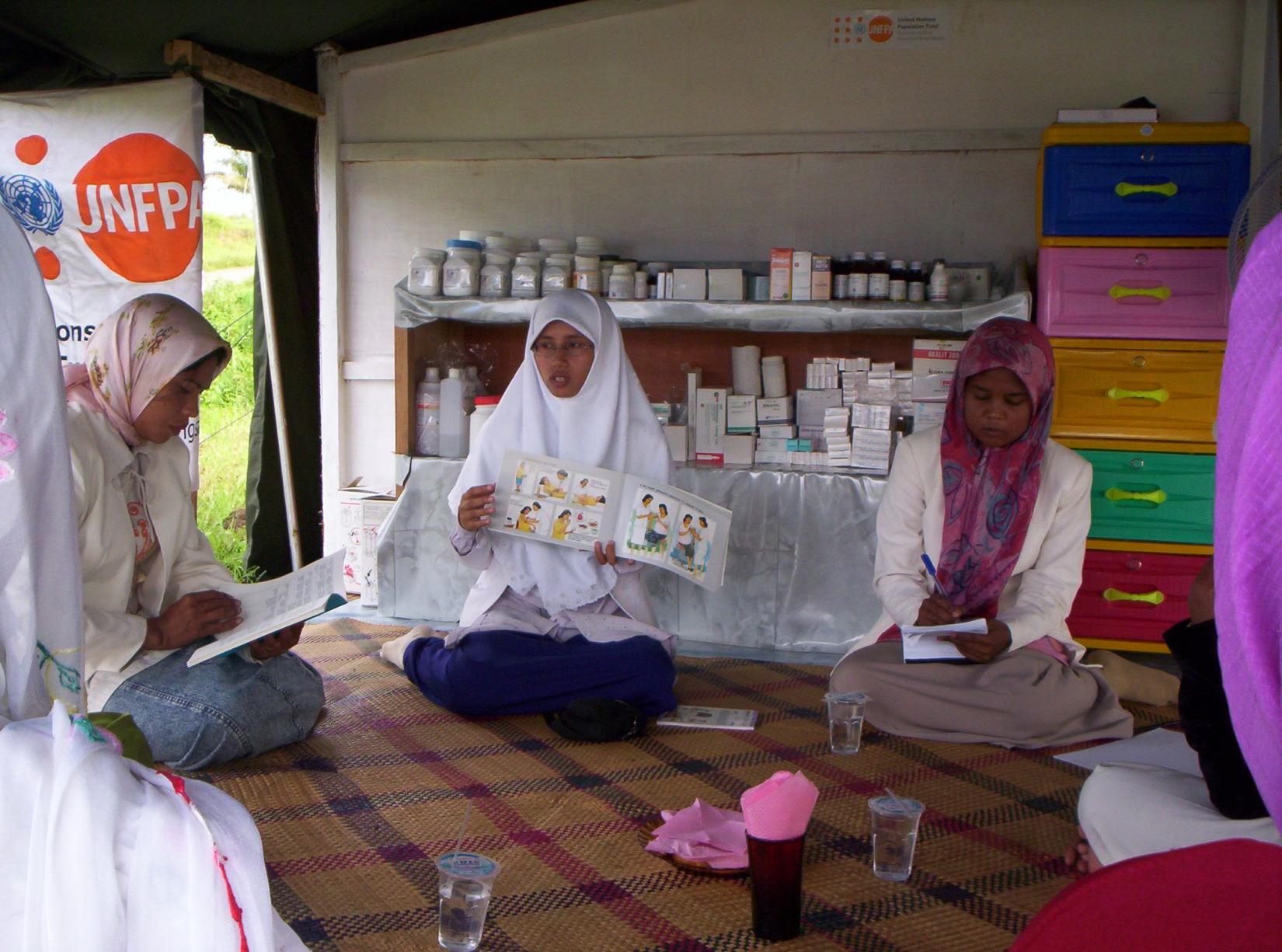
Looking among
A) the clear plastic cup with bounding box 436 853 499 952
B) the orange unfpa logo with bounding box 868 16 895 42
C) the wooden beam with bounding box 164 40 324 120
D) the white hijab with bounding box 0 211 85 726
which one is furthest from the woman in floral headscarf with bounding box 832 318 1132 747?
the wooden beam with bounding box 164 40 324 120

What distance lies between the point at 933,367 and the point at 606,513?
67.8 inches

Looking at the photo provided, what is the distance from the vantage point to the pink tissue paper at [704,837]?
2.39 metres

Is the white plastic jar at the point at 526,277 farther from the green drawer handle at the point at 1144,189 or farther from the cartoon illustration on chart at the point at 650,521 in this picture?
the green drawer handle at the point at 1144,189

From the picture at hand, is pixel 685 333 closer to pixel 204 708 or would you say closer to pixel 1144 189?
pixel 1144 189

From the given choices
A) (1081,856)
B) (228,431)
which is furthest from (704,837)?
(228,431)

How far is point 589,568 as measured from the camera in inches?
145

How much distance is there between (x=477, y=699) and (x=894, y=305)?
2.19m

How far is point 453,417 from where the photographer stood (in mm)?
4910

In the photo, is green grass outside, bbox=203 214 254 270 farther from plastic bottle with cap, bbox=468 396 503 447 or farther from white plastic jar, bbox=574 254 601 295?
white plastic jar, bbox=574 254 601 295

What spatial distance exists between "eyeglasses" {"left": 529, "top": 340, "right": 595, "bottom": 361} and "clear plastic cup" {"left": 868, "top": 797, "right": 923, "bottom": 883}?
1825mm

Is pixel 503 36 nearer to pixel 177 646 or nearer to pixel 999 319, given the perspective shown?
pixel 999 319

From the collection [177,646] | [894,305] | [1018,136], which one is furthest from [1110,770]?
[1018,136]

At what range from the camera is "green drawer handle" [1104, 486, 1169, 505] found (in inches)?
167

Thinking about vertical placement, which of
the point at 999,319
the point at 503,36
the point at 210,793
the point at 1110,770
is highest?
the point at 503,36
